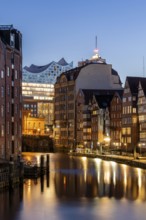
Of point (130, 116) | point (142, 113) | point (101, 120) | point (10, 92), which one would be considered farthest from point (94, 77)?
point (10, 92)

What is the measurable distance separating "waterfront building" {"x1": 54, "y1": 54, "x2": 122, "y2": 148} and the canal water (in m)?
98.7

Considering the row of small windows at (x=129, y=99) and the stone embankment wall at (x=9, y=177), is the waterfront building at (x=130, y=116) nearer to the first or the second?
the row of small windows at (x=129, y=99)

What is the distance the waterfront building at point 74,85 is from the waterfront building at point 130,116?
45.6 metres

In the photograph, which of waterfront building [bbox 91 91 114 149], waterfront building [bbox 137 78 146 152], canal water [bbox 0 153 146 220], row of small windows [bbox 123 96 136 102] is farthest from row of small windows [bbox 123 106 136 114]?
canal water [bbox 0 153 146 220]

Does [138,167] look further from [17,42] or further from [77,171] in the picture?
[17,42]

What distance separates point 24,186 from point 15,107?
2470cm

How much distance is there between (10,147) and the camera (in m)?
82.7

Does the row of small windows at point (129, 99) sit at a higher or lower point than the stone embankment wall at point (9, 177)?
higher

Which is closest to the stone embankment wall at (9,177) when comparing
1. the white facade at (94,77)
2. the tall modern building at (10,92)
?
the tall modern building at (10,92)

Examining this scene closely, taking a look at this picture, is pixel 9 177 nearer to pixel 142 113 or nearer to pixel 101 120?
pixel 142 113

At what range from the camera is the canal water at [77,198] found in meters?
46.5

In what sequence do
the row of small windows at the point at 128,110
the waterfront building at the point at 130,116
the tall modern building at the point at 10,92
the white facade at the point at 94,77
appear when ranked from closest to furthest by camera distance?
the tall modern building at the point at 10,92
the waterfront building at the point at 130,116
the row of small windows at the point at 128,110
the white facade at the point at 94,77

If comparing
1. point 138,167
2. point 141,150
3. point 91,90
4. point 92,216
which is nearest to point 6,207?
point 92,216

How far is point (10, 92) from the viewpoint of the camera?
8294cm
